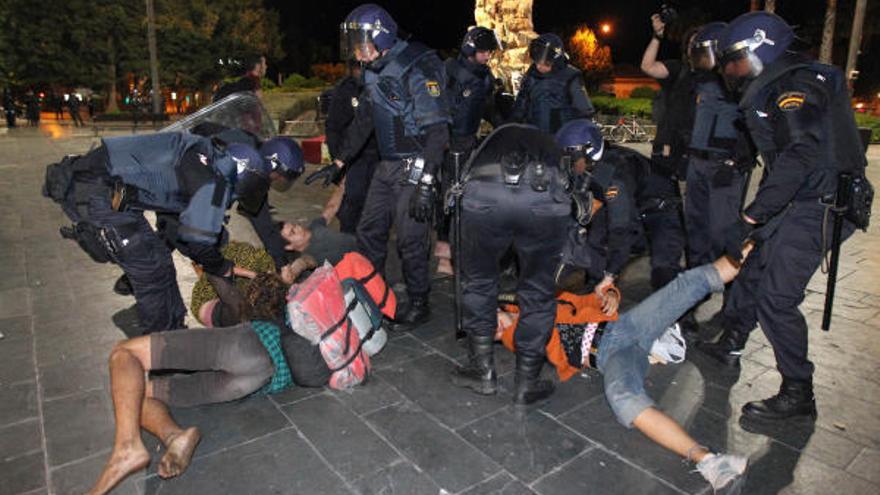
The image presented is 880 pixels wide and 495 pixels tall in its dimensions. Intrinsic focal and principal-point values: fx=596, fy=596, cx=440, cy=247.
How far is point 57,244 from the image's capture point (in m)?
6.68

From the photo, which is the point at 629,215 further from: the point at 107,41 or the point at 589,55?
the point at 107,41

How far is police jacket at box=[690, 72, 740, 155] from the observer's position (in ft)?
14.3

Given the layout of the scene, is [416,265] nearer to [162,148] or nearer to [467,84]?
[162,148]

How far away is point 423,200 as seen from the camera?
3.82 meters

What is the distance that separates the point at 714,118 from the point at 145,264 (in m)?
4.00

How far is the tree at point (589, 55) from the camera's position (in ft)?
120

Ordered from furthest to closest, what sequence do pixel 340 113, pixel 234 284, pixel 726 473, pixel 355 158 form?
pixel 340 113 → pixel 355 158 → pixel 234 284 → pixel 726 473

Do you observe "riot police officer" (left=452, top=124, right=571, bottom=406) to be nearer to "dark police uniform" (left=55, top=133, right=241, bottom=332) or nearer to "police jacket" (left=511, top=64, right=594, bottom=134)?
"dark police uniform" (left=55, top=133, right=241, bottom=332)

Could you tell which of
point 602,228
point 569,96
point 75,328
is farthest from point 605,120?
point 75,328

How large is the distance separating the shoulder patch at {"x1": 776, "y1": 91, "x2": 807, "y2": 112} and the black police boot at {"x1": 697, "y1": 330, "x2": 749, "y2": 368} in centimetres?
159

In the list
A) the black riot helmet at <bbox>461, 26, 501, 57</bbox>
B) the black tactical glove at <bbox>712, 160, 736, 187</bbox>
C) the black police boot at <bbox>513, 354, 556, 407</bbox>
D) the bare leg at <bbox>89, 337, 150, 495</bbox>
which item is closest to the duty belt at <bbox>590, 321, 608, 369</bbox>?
the black police boot at <bbox>513, 354, 556, 407</bbox>

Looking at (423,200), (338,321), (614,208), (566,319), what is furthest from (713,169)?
(338,321)

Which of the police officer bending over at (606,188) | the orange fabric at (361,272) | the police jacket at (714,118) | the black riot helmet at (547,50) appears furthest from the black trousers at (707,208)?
the orange fabric at (361,272)

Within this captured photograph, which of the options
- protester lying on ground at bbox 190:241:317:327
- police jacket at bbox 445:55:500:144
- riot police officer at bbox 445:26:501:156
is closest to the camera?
protester lying on ground at bbox 190:241:317:327
